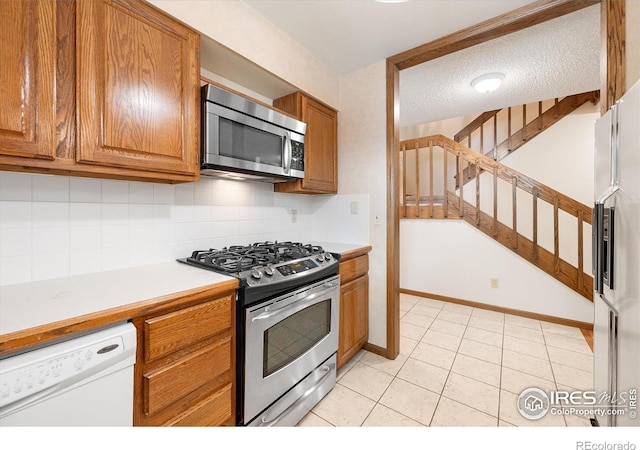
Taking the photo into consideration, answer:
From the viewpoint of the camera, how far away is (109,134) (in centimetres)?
111

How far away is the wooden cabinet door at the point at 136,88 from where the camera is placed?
1.05 meters

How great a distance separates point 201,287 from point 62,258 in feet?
2.41

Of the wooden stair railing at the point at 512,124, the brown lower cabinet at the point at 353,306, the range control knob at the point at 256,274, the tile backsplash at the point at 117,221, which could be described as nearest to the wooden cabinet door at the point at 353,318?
the brown lower cabinet at the point at 353,306

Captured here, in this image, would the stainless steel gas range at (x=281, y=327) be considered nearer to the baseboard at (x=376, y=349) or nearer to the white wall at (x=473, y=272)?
the baseboard at (x=376, y=349)

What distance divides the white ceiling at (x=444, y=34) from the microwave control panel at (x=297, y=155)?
75 centimetres

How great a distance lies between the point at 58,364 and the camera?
0.74 meters

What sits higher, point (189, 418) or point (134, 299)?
point (134, 299)

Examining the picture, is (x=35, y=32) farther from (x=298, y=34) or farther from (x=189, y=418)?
(x=189, y=418)

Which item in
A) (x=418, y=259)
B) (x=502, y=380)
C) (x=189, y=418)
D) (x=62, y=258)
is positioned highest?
(x=62, y=258)

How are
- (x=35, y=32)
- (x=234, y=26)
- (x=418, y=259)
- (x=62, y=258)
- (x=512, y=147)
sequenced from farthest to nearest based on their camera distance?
(x=512, y=147)
(x=418, y=259)
(x=234, y=26)
(x=62, y=258)
(x=35, y=32)

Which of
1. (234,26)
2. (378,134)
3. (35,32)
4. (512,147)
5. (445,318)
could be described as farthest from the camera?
(512,147)

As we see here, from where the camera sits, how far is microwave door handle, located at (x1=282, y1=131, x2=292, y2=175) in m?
1.86
